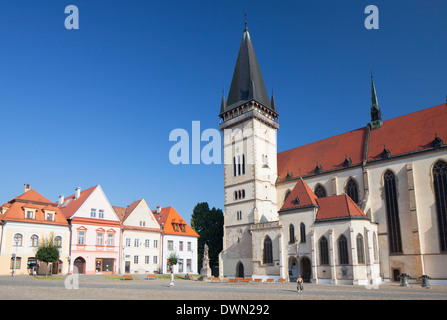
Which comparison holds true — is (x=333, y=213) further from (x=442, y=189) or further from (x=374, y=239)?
(x=442, y=189)

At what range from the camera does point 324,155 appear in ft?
151

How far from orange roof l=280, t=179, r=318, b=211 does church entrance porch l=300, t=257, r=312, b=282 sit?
5495 millimetres

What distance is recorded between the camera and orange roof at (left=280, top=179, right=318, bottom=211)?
1501 inches

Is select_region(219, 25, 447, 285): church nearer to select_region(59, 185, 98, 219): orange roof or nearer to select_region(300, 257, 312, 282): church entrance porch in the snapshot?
select_region(300, 257, 312, 282): church entrance porch

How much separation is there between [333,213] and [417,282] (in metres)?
9.37

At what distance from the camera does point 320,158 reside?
152 ft

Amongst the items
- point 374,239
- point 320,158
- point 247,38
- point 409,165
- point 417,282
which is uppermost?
point 247,38

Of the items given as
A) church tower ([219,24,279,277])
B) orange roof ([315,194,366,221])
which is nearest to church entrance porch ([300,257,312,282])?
orange roof ([315,194,366,221])

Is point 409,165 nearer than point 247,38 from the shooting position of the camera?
Yes

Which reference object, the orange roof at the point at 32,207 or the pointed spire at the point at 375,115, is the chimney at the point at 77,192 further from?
the pointed spire at the point at 375,115

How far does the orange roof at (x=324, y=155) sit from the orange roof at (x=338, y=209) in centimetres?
659

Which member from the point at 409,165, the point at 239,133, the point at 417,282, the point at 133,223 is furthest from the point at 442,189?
the point at 133,223
